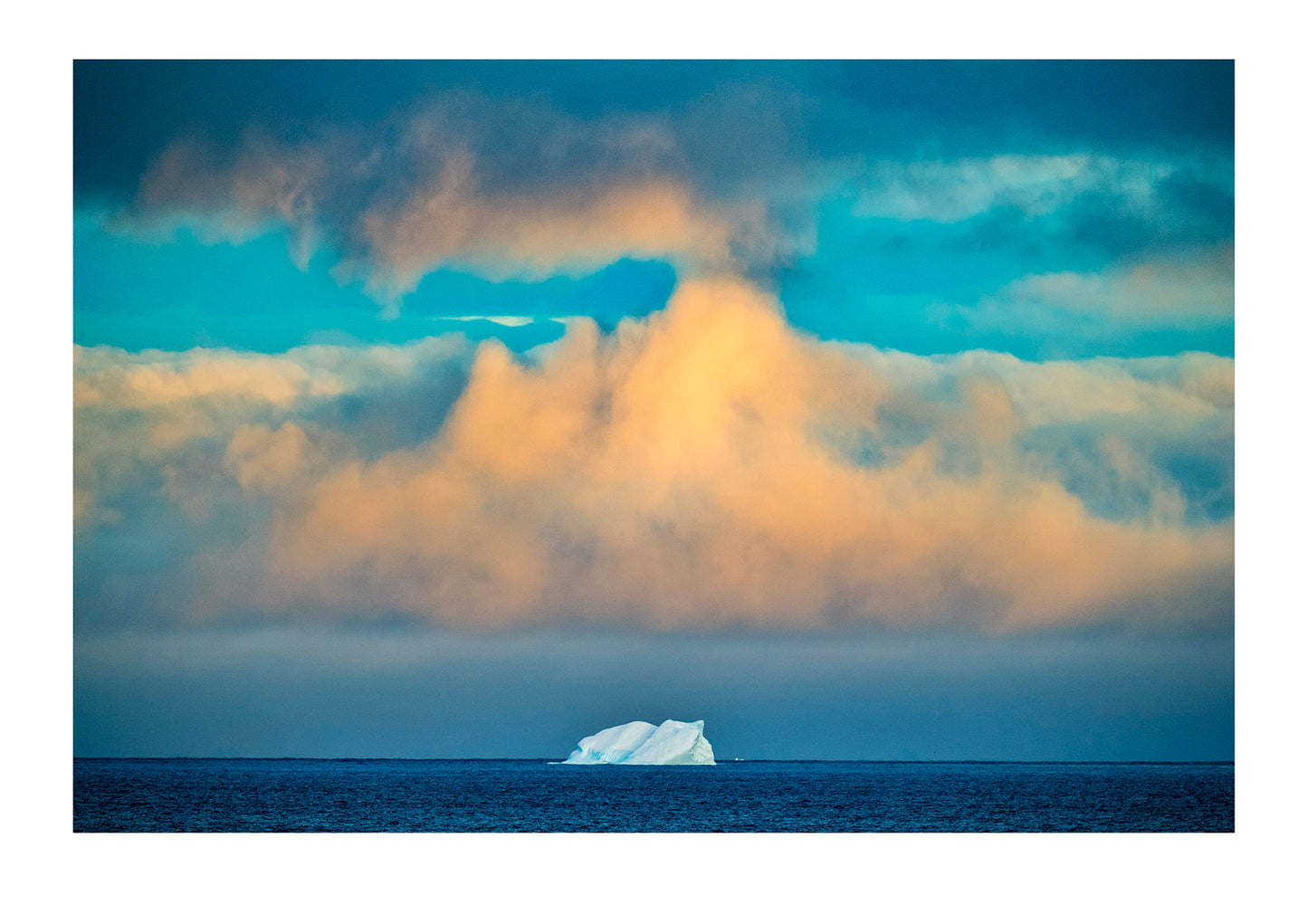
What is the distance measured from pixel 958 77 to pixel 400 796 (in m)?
28.1

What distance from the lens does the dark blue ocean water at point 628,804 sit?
3059 centimetres

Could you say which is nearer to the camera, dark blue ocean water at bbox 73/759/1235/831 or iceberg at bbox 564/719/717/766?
dark blue ocean water at bbox 73/759/1235/831

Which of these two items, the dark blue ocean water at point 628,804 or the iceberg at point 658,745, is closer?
the dark blue ocean water at point 628,804

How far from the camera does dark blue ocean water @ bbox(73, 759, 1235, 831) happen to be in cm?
3059

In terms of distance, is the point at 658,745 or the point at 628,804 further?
the point at 658,745

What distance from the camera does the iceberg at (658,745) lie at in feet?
162

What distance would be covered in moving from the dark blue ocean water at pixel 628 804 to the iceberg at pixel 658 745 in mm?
889

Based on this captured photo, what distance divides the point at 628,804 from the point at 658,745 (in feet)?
42.7

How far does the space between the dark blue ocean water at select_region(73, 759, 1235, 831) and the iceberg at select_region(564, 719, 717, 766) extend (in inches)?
35.0

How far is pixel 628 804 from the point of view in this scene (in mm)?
36500

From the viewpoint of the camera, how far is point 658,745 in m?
49.4

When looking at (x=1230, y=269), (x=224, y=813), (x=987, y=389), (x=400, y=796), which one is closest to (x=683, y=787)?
(x=400, y=796)

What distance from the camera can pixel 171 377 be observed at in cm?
2770

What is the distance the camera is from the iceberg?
49.4 metres
